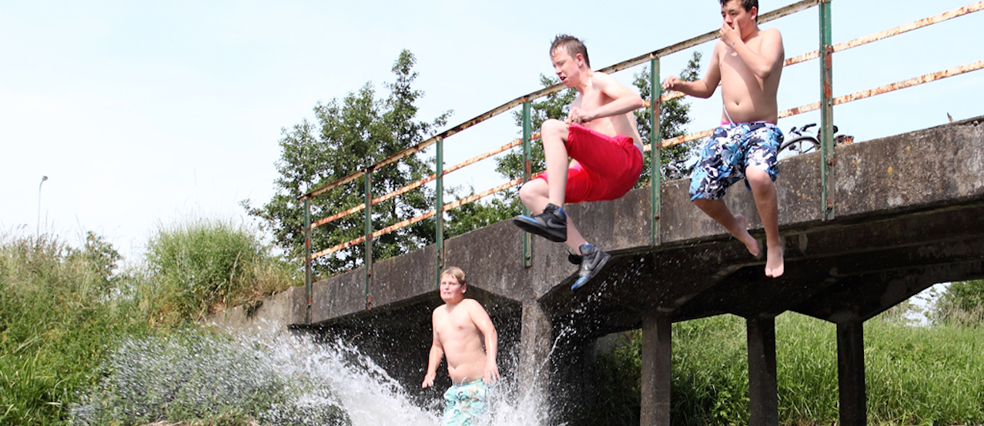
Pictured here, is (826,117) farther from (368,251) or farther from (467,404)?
(368,251)

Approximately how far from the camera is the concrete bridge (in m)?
6.05

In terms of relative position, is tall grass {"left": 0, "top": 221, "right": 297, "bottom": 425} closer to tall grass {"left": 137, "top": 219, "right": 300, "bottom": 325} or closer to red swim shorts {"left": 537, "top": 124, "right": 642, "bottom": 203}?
tall grass {"left": 137, "top": 219, "right": 300, "bottom": 325}

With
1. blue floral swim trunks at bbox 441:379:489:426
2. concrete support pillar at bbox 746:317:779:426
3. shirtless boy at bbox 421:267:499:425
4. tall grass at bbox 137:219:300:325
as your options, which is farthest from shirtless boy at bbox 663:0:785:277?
tall grass at bbox 137:219:300:325

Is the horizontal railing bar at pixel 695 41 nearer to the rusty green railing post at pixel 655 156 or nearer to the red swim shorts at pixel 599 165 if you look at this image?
the rusty green railing post at pixel 655 156

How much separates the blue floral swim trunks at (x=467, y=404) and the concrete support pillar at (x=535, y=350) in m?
1.16

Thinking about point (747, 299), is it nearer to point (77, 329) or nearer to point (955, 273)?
point (955, 273)

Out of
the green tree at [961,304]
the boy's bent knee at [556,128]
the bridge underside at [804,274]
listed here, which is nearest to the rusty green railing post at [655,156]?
the bridge underside at [804,274]

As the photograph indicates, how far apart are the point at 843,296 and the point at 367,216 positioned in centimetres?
528

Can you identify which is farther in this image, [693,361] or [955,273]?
[693,361]

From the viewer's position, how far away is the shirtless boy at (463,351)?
7551mm

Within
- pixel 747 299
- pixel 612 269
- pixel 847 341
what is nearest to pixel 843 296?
pixel 847 341

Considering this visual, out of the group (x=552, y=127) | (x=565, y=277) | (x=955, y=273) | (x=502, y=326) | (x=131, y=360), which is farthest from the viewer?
(x=131, y=360)

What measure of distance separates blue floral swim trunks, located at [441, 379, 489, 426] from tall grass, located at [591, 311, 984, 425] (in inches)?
220

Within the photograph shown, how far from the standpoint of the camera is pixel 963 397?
14.8 m
